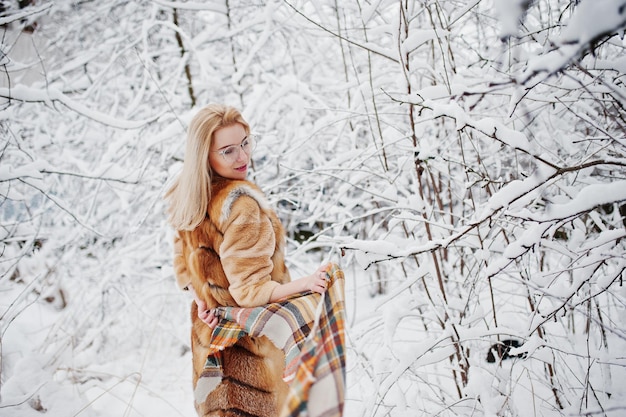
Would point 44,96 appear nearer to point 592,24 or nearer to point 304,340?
point 304,340

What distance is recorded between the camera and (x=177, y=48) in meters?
3.55

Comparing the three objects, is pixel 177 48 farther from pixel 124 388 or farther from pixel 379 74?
pixel 124 388

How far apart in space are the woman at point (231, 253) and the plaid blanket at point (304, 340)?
4cm

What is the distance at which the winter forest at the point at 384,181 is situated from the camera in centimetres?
115

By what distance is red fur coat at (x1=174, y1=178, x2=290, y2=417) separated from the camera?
1.22 metres

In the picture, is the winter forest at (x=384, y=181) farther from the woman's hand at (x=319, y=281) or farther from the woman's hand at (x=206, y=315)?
the woman's hand at (x=206, y=315)

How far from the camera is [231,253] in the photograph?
122 cm

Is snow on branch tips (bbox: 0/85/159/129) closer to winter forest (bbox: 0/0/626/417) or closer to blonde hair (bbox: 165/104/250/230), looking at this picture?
winter forest (bbox: 0/0/626/417)

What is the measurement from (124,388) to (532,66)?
11.6 feet

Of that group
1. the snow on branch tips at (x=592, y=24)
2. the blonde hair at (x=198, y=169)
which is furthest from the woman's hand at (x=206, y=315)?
the snow on branch tips at (x=592, y=24)

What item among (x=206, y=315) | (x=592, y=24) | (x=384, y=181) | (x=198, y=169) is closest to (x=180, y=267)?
(x=206, y=315)

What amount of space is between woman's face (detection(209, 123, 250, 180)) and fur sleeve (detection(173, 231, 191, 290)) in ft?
1.39

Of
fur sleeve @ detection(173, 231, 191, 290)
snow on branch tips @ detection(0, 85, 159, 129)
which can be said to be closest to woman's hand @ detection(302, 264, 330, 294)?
fur sleeve @ detection(173, 231, 191, 290)

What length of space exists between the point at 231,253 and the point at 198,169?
0.40 meters
